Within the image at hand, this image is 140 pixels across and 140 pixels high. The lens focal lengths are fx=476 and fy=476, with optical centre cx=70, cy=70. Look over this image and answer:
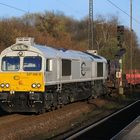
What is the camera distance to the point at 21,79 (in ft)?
72.6

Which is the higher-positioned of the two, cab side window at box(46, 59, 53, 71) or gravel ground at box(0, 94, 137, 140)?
cab side window at box(46, 59, 53, 71)

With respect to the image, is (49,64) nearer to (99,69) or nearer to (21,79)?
(21,79)

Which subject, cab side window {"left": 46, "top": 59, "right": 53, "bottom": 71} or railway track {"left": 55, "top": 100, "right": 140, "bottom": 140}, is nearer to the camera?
railway track {"left": 55, "top": 100, "right": 140, "bottom": 140}

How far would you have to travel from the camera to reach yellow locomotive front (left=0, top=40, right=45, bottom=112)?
71.4 ft

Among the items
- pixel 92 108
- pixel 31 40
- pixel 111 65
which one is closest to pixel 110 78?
pixel 111 65

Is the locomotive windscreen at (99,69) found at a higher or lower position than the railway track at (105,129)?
higher

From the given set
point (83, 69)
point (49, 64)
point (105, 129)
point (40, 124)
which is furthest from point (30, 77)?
point (83, 69)

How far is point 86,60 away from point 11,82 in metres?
9.65

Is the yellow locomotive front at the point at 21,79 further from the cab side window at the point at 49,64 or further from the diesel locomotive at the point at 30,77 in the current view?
the cab side window at the point at 49,64

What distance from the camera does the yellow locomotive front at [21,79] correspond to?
71.4ft

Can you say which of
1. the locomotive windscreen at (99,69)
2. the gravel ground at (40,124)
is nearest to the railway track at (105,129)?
the gravel ground at (40,124)

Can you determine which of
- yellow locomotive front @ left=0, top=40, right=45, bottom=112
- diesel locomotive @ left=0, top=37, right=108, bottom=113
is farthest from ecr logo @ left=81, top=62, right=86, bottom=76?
yellow locomotive front @ left=0, top=40, right=45, bottom=112

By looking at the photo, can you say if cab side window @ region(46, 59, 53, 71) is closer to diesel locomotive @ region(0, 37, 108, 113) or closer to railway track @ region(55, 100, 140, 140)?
diesel locomotive @ region(0, 37, 108, 113)

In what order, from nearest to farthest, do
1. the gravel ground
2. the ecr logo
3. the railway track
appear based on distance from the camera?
the railway track
the gravel ground
the ecr logo
